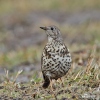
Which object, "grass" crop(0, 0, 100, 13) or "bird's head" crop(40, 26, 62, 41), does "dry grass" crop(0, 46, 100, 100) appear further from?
"grass" crop(0, 0, 100, 13)

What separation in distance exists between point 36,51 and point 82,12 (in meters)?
8.16

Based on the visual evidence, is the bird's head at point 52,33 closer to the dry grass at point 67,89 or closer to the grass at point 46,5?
the dry grass at point 67,89

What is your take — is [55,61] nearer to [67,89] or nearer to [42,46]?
[67,89]

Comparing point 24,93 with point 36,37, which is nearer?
point 24,93

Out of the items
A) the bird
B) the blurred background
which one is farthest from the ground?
the bird

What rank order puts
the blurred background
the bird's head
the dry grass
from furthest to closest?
the blurred background, the bird's head, the dry grass

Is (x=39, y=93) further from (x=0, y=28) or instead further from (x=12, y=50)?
(x=0, y=28)

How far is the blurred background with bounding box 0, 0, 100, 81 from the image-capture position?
12008mm

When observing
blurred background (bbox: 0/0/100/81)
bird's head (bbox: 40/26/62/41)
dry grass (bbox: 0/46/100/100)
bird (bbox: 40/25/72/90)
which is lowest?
dry grass (bbox: 0/46/100/100)

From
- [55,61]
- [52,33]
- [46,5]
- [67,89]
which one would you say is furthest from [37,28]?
[67,89]

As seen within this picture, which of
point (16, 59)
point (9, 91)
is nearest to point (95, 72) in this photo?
point (9, 91)

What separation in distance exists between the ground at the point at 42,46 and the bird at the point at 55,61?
0.52ft

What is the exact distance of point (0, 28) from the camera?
1759 cm

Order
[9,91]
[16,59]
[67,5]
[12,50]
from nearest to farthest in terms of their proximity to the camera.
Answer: [9,91] < [16,59] < [12,50] < [67,5]
